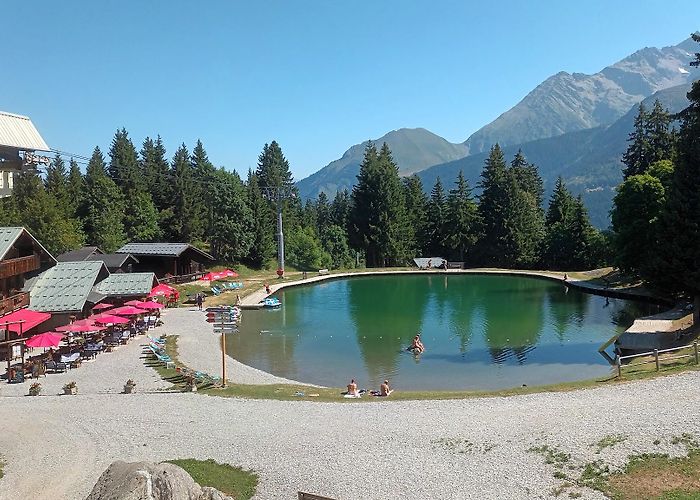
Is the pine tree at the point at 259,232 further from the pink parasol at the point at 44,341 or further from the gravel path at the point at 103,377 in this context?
the pink parasol at the point at 44,341

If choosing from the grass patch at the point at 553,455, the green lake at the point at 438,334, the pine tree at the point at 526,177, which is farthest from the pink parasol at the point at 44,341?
the pine tree at the point at 526,177

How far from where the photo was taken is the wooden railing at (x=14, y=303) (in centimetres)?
2634

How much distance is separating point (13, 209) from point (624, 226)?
157 ft

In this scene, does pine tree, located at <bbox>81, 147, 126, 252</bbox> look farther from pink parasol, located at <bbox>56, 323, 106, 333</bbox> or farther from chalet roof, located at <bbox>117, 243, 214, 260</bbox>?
pink parasol, located at <bbox>56, 323, 106, 333</bbox>

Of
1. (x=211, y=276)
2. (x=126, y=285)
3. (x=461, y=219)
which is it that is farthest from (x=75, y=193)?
(x=461, y=219)

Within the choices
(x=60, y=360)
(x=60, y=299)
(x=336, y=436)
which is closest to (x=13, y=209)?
(x=60, y=299)

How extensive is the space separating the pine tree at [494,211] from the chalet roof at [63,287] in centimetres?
4873

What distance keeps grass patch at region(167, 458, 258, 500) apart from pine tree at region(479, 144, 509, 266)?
59574mm

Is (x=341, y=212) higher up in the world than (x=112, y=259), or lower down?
higher up

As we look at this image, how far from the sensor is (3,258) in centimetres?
2608

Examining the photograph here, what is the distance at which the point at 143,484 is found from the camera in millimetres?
7715

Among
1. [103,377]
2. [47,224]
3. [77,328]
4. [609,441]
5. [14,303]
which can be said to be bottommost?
[609,441]

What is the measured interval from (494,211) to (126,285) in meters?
46.5

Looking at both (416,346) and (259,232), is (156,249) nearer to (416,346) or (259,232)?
(259,232)
